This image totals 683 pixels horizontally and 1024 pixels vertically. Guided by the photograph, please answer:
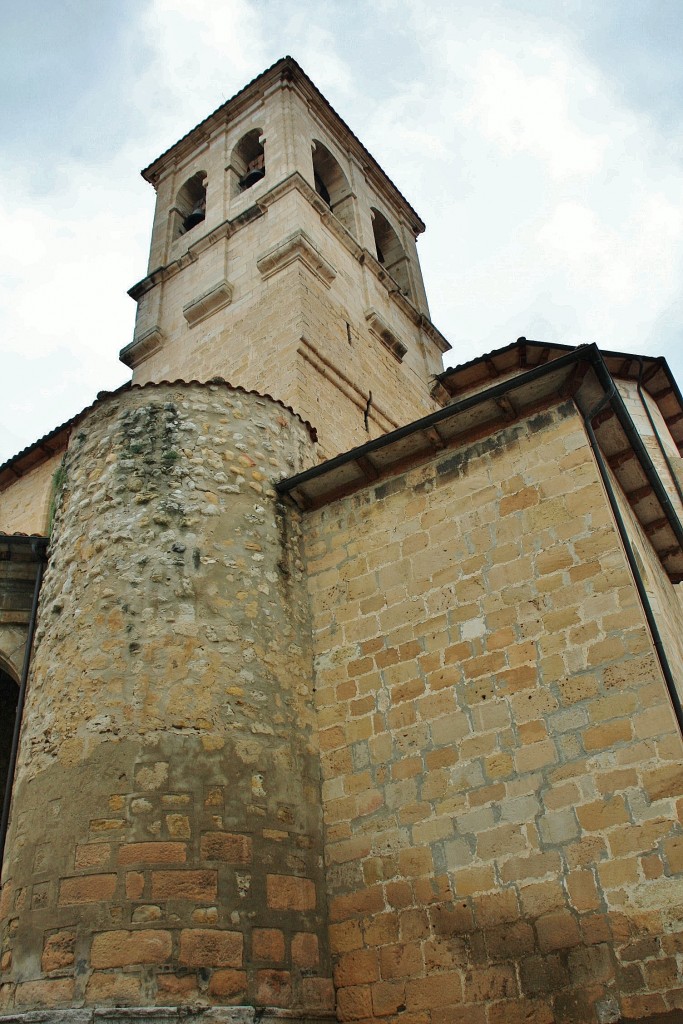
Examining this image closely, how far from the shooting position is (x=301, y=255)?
1164 centimetres

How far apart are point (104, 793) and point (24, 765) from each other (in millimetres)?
850

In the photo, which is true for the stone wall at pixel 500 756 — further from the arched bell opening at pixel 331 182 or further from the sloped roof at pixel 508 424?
the arched bell opening at pixel 331 182

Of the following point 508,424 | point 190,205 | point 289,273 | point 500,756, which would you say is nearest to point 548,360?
point 289,273

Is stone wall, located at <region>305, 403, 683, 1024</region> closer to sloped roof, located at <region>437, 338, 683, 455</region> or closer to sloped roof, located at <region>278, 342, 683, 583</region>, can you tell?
sloped roof, located at <region>278, 342, 683, 583</region>

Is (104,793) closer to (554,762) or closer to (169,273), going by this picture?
(554,762)

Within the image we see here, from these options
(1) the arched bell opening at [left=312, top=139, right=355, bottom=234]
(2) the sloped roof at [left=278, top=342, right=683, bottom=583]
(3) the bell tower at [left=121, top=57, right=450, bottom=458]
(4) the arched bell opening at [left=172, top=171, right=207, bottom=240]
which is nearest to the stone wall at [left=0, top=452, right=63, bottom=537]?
(3) the bell tower at [left=121, top=57, right=450, bottom=458]

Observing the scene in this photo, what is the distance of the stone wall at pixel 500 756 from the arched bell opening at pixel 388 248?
10979 millimetres

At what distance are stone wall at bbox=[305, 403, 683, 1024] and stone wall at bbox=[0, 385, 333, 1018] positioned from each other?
38 cm

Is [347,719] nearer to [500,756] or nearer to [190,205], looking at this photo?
[500,756]

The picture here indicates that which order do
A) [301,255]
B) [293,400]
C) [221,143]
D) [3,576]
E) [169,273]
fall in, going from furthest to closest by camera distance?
[221,143], [169,273], [301,255], [293,400], [3,576]

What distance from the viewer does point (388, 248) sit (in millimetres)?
17219

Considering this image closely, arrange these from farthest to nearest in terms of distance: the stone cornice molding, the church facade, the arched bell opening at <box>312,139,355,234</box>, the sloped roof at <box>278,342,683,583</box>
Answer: the arched bell opening at <box>312,139,355,234</box> → the stone cornice molding → the sloped roof at <box>278,342,683,583</box> → the church facade

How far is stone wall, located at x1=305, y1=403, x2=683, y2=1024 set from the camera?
4535 mm

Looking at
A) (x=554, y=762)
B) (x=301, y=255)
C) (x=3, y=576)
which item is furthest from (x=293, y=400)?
(x=554, y=762)
